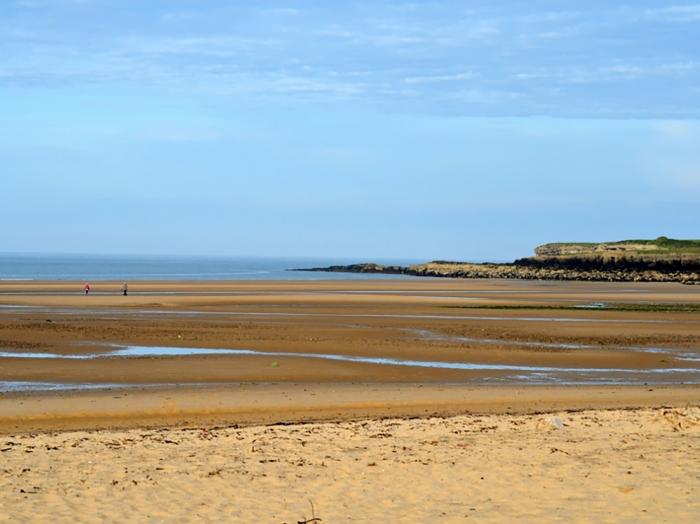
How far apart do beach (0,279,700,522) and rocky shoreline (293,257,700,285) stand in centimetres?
6735

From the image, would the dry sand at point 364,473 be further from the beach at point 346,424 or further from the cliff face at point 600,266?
the cliff face at point 600,266

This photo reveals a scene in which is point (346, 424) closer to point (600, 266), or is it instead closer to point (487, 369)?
point (487, 369)

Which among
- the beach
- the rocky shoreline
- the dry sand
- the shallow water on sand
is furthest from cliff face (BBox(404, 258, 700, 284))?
the dry sand

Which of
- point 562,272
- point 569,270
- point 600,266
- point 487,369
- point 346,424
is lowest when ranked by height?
point 487,369

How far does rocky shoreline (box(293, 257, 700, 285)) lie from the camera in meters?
95.9

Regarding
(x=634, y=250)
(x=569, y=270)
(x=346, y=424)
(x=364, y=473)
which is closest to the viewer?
(x=364, y=473)

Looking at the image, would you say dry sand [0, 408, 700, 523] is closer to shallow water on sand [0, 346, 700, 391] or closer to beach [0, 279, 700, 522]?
beach [0, 279, 700, 522]

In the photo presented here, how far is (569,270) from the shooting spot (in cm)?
11012

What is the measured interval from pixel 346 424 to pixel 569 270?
101040 millimetres

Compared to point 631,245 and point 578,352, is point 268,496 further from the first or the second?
point 631,245

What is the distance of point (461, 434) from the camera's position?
1180cm

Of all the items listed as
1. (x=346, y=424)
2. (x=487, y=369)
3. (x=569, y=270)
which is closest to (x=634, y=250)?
(x=569, y=270)

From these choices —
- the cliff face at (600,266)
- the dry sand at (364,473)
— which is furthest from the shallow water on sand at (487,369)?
the cliff face at (600,266)

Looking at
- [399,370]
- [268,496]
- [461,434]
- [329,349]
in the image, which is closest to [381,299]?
[329,349]
